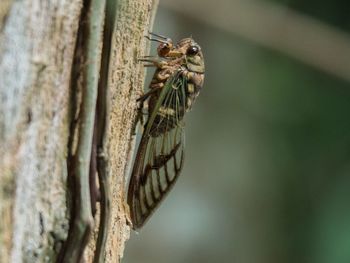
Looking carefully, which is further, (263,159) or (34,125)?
(263,159)

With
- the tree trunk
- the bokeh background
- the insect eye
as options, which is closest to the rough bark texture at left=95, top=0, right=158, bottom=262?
the tree trunk

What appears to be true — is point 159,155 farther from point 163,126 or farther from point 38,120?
point 38,120

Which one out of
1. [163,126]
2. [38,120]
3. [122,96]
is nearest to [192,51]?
[163,126]

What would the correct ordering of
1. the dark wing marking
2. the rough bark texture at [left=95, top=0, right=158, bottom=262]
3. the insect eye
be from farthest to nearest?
1. the insect eye
2. the dark wing marking
3. the rough bark texture at [left=95, top=0, right=158, bottom=262]

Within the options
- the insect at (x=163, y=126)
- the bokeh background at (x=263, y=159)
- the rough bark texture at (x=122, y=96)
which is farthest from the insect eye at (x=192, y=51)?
the bokeh background at (x=263, y=159)

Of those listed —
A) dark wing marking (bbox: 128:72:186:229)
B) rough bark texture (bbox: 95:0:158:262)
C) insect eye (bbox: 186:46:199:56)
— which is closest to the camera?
rough bark texture (bbox: 95:0:158:262)

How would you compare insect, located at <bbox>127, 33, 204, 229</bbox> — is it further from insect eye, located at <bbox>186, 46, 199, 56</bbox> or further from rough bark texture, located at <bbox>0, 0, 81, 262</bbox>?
rough bark texture, located at <bbox>0, 0, 81, 262</bbox>
